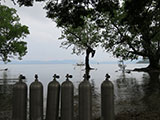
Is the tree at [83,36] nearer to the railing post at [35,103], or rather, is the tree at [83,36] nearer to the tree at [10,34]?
the tree at [10,34]

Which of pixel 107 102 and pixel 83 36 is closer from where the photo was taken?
pixel 107 102

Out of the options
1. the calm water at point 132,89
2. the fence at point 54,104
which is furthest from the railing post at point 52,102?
the calm water at point 132,89

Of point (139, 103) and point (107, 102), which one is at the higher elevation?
point (107, 102)

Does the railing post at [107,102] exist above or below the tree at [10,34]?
below

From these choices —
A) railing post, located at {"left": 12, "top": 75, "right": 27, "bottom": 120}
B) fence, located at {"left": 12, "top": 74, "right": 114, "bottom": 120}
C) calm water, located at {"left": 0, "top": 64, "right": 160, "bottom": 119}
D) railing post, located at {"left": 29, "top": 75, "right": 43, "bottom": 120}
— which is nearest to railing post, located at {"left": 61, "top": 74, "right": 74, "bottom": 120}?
fence, located at {"left": 12, "top": 74, "right": 114, "bottom": 120}

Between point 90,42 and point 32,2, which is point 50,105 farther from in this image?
point 90,42

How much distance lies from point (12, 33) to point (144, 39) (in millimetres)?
22993

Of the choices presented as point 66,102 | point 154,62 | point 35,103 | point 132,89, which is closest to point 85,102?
point 66,102

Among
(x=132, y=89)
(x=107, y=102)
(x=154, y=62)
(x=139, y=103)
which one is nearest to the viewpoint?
(x=107, y=102)

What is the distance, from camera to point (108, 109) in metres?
3.47

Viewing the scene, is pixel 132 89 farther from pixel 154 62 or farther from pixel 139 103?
pixel 154 62

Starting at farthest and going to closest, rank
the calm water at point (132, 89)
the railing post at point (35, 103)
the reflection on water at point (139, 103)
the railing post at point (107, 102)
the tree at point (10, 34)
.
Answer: the tree at point (10, 34) < the calm water at point (132, 89) < the reflection on water at point (139, 103) < the railing post at point (107, 102) < the railing post at point (35, 103)

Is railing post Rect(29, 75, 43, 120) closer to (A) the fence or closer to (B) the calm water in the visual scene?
(A) the fence

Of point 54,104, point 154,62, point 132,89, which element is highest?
point 154,62
